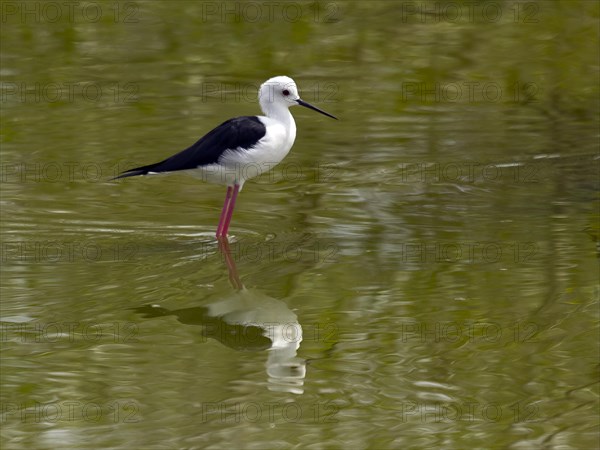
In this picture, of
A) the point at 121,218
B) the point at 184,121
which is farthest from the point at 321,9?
the point at 121,218

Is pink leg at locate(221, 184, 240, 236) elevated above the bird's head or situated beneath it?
situated beneath

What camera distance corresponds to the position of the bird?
9102mm

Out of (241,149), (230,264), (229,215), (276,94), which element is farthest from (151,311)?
(276,94)

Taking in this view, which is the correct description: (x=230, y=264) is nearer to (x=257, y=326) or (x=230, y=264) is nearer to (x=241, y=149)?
(x=241, y=149)

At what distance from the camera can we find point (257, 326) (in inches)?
299

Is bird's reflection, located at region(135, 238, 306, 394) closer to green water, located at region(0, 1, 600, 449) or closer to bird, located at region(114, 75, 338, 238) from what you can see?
green water, located at region(0, 1, 600, 449)

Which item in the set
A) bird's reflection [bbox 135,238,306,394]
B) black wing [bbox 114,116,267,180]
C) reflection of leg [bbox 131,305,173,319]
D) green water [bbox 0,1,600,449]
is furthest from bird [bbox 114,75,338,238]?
reflection of leg [bbox 131,305,173,319]

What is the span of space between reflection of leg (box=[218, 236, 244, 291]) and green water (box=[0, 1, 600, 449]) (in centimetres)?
2

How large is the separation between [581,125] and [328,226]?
3.77 meters

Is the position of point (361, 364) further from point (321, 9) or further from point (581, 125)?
point (321, 9)

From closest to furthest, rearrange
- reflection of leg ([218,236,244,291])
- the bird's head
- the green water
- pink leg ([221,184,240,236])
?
the green water
reflection of leg ([218,236,244,291])
pink leg ([221,184,240,236])
the bird's head

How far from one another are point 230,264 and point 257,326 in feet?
4.16

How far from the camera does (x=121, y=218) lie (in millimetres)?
9727

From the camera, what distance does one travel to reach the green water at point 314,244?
21.1ft
